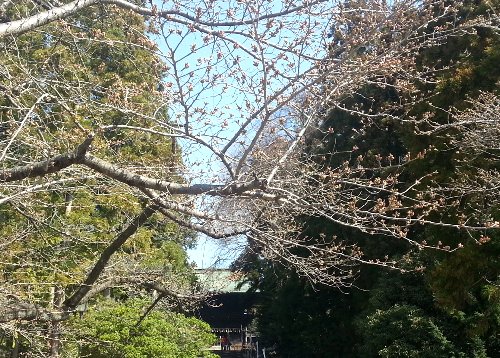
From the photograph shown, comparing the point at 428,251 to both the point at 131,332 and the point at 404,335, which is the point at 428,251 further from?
the point at 131,332

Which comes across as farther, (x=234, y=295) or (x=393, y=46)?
(x=234, y=295)

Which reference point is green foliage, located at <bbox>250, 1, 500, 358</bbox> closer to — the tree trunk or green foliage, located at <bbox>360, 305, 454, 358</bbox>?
green foliage, located at <bbox>360, 305, 454, 358</bbox>

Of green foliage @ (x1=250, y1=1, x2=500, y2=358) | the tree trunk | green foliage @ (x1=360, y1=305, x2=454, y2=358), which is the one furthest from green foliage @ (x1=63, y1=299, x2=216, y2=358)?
green foliage @ (x1=360, y1=305, x2=454, y2=358)

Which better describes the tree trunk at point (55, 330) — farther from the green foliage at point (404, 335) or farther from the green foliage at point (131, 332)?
the green foliage at point (404, 335)

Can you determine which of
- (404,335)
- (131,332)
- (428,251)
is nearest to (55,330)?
(131,332)

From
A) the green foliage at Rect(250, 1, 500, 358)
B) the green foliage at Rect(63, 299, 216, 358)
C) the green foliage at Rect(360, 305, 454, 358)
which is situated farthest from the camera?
the green foliage at Rect(360, 305, 454, 358)

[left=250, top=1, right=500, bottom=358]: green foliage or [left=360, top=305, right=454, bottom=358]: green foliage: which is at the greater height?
[left=250, top=1, right=500, bottom=358]: green foliage

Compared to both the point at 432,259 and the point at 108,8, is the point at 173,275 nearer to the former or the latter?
the point at 108,8

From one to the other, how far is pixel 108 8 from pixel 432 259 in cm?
756

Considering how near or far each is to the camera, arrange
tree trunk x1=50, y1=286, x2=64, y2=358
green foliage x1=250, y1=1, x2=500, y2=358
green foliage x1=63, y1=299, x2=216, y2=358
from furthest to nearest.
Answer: green foliage x1=63, y1=299, x2=216, y2=358
green foliage x1=250, y1=1, x2=500, y2=358
tree trunk x1=50, y1=286, x2=64, y2=358

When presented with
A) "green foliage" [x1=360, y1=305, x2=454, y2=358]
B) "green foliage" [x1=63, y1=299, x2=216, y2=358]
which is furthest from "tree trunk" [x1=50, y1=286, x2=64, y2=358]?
"green foliage" [x1=360, y1=305, x2=454, y2=358]

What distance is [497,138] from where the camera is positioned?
788 cm

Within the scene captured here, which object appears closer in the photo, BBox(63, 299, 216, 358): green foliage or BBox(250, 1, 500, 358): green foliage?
BBox(250, 1, 500, 358): green foliage

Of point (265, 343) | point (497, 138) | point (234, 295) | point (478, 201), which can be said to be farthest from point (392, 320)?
point (234, 295)
